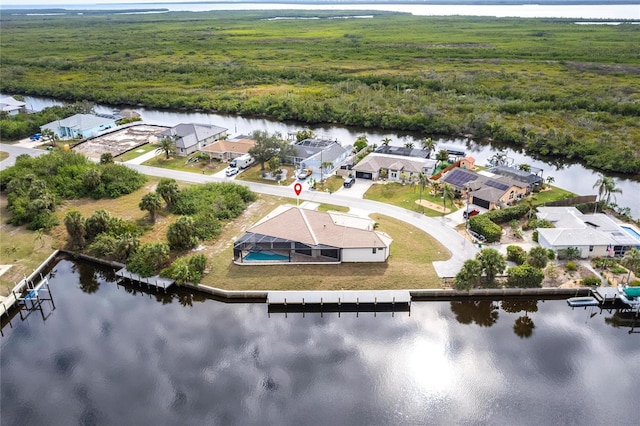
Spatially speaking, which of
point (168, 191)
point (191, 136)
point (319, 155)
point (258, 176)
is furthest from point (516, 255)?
point (191, 136)

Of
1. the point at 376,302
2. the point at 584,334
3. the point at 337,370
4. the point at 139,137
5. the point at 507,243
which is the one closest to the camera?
the point at 337,370

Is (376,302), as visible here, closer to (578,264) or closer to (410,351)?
(410,351)

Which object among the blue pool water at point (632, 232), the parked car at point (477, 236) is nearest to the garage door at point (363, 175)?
the parked car at point (477, 236)

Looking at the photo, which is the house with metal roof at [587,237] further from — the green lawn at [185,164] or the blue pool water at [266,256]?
the green lawn at [185,164]

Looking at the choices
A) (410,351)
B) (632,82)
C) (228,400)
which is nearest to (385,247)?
(410,351)

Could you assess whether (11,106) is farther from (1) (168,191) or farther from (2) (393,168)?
(2) (393,168)

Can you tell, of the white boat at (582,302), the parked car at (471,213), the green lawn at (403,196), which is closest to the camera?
the white boat at (582,302)
